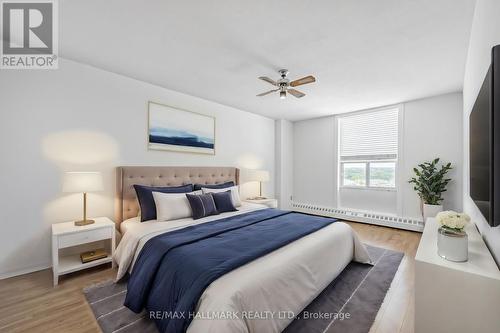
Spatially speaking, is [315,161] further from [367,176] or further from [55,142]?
[55,142]

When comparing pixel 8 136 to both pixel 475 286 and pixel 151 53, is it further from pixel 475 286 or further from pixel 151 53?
pixel 475 286

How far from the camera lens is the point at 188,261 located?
5.37 ft

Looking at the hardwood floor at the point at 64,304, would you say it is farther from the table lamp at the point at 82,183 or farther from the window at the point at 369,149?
the window at the point at 369,149

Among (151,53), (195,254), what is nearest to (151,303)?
(195,254)

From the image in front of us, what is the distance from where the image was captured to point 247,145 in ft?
16.3

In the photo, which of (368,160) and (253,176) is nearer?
(253,176)

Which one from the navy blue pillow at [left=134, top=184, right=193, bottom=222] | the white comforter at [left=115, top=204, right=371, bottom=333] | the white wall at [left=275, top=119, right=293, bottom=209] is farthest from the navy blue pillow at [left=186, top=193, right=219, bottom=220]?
the white wall at [left=275, top=119, right=293, bottom=209]

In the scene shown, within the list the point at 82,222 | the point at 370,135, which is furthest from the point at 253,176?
the point at 82,222

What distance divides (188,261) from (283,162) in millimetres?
4346

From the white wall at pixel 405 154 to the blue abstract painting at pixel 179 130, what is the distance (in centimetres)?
279

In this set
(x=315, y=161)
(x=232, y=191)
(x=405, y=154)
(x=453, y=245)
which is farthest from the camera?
(x=315, y=161)

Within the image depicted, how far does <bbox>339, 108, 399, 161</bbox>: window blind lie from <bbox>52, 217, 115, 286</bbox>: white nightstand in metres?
4.83

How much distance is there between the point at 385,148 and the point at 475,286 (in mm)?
3786

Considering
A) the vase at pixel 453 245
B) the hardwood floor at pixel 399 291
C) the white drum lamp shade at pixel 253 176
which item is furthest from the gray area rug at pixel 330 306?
the white drum lamp shade at pixel 253 176
